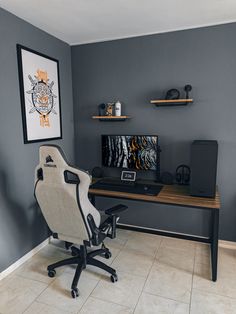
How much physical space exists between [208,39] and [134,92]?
3.13 ft

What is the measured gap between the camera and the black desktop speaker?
2.05 m

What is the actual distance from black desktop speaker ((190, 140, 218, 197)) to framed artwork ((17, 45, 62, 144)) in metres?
1.62

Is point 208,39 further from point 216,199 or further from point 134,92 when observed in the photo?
point 216,199

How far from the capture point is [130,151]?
8.91 feet

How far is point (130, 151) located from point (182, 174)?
2.17ft

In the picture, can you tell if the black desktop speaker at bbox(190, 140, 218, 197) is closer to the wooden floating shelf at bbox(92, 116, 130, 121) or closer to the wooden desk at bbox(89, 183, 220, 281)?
the wooden desk at bbox(89, 183, 220, 281)

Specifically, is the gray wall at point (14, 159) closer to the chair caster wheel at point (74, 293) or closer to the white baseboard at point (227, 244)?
the chair caster wheel at point (74, 293)

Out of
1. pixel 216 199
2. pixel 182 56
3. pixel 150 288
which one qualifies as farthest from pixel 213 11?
pixel 150 288

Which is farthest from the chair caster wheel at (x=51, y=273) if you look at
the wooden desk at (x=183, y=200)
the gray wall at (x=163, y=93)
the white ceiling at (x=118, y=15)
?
the white ceiling at (x=118, y=15)

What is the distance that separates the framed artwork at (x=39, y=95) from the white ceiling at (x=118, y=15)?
344mm

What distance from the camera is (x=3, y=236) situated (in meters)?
2.13

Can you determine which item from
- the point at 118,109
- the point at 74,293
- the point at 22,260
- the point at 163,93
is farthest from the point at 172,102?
the point at 22,260

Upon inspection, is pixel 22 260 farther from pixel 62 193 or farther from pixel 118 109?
pixel 118 109

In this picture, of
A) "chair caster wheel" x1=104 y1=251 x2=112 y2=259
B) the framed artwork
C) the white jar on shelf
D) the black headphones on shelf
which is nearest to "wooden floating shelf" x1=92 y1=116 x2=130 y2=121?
the white jar on shelf
